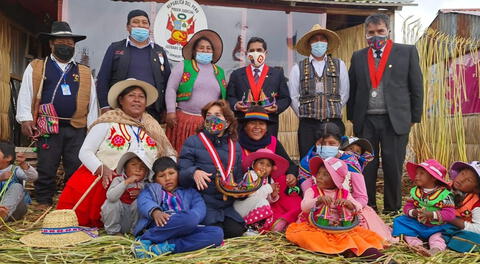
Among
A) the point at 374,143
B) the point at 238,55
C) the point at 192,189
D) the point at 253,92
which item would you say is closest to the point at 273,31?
the point at 238,55

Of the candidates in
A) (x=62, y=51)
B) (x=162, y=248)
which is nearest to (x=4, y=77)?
(x=62, y=51)

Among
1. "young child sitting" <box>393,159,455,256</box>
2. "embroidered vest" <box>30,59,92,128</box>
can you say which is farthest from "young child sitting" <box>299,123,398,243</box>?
"embroidered vest" <box>30,59,92,128</box>

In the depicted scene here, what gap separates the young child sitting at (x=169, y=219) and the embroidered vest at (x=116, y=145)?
0.52m

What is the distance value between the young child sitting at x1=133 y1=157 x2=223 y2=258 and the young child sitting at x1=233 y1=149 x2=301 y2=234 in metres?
0.53

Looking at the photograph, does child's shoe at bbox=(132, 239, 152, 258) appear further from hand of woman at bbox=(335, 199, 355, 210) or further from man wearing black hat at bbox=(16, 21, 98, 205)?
man wearing black hat at bbox=(16, 21, 98, 205)

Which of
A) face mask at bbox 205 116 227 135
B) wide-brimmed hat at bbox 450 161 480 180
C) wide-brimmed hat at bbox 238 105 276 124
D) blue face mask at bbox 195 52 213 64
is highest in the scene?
blue face mask at bbox 195 52 213 64

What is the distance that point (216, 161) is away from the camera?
3.96m

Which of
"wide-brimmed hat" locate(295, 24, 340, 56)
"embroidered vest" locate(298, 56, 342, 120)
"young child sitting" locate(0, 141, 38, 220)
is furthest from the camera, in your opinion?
"wide-brimmed hat" locate(295, 24, 340, 56)

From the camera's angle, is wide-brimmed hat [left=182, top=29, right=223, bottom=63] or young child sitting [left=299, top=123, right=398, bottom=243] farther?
wide-brimmed hat [left=182, top=29, right=223, bottom=63]

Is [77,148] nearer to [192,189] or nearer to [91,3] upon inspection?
[192,189]

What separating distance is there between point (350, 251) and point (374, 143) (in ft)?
6.06

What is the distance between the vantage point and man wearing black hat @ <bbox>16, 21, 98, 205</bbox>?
4844 mm

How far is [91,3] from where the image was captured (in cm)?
700

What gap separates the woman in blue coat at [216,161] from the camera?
383 cm
